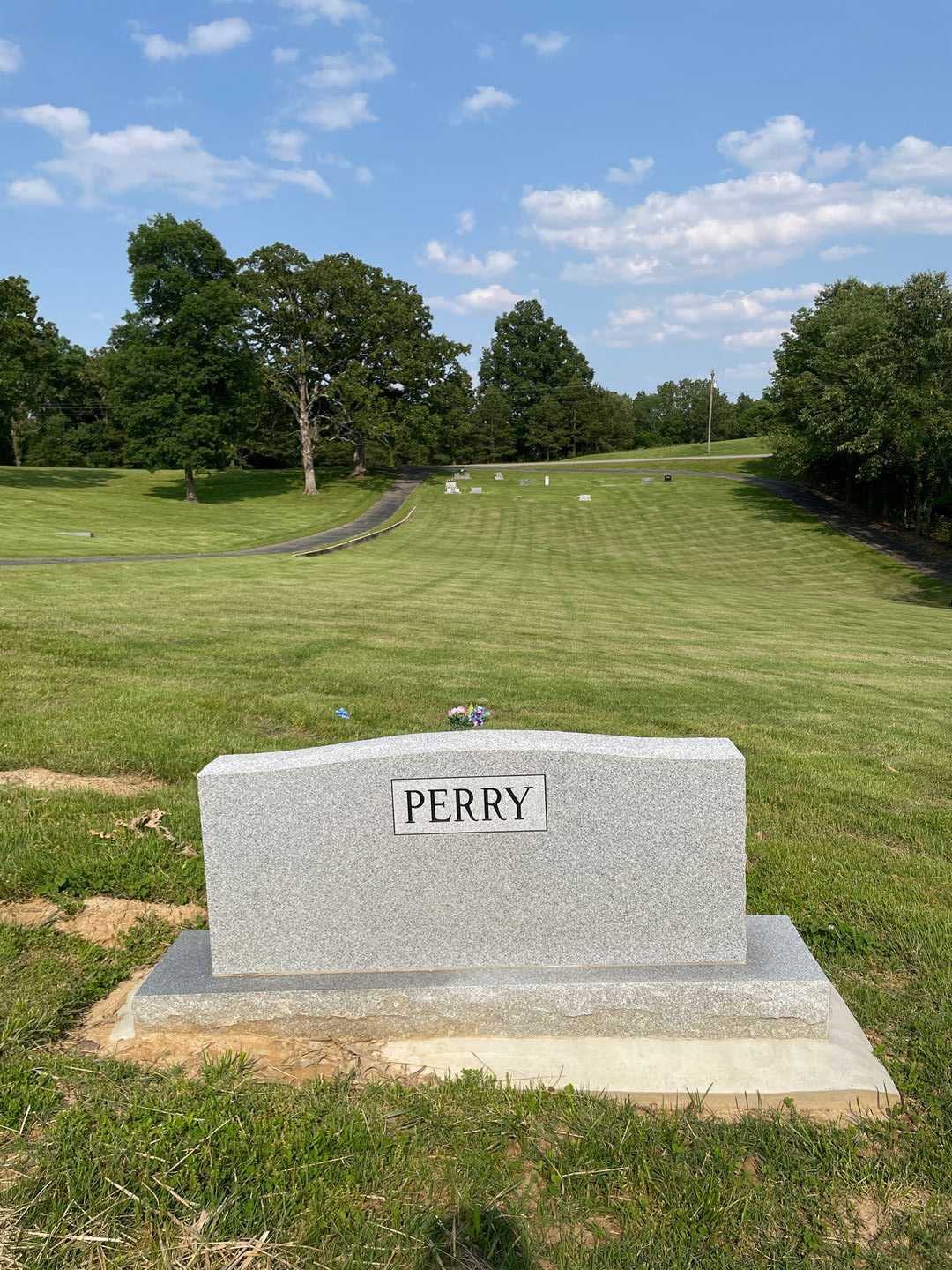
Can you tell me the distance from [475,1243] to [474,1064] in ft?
3.11

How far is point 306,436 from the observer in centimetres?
5394

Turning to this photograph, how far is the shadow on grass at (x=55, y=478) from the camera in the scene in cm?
4974

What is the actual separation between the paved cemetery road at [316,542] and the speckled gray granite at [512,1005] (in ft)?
68.0

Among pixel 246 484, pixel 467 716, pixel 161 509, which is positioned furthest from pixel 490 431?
pixel 467 716

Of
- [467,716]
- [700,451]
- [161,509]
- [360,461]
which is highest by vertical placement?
[700,451]

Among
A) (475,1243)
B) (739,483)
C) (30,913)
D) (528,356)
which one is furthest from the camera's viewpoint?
(528,356)

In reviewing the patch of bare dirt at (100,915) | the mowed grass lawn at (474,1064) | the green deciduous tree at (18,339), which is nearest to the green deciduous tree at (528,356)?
the green deciduous tree at (18,339)

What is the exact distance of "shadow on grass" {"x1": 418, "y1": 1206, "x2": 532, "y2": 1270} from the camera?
2.62 meters

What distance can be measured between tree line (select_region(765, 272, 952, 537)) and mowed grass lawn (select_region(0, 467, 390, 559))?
86.3ft

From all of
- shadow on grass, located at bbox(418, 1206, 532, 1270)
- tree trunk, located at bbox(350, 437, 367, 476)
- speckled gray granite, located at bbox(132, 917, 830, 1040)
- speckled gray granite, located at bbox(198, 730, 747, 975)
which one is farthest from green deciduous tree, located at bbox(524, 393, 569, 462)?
shadow on grass, located at bbox(418, 1206, 532, 1270)

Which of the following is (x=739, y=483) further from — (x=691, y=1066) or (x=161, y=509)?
(x=691, y=1066)

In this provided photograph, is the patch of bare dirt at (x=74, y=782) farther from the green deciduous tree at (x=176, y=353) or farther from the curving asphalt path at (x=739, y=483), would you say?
the green deciduous tree at (x=176, y=353)

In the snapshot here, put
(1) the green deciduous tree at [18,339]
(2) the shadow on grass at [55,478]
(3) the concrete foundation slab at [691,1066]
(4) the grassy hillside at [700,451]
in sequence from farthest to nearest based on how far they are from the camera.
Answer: (4) the grassy hillside at [700,451] → (2) the shadow on grass at [55,478] → (1) the green deciduous tree at [18,339] → (3) the concrete foundation slab at [691,1066]

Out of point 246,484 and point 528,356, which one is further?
point 528,356
